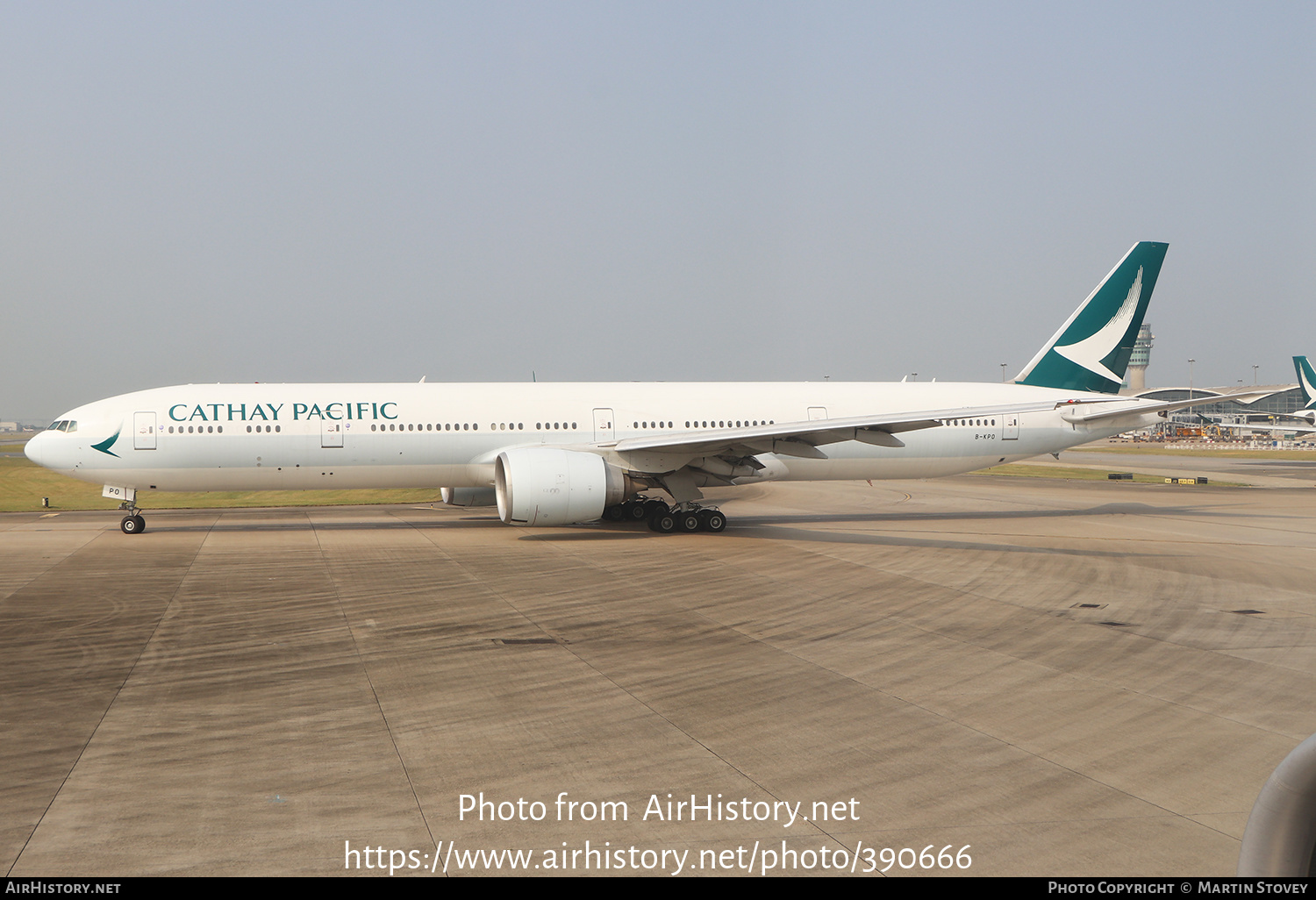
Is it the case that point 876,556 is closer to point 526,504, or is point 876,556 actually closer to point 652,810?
point 526,504

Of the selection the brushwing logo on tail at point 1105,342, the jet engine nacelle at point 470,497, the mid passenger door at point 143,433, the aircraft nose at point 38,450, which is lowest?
the jet engine nacelle at point 470,497

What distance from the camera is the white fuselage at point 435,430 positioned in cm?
2142

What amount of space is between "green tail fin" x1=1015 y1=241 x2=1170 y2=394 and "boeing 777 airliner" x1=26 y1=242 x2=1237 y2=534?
1.57 meters

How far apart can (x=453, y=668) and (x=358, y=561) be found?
28.1 feet

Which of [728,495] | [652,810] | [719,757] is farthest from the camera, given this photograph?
[728,495]

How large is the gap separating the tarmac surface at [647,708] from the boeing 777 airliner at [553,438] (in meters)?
3.31

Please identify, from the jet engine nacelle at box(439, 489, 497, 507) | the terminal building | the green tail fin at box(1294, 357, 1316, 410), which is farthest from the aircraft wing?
the terminal building

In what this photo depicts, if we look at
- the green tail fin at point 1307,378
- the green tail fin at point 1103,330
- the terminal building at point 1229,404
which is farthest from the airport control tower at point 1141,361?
the green tail fin at point 1103,330

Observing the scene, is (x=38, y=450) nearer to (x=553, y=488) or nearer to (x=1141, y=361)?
(x=553, y=488)

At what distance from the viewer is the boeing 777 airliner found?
2061 centimetres

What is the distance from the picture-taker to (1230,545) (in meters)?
20.0

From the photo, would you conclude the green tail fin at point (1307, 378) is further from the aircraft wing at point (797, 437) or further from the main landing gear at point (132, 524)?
the main landing gear at point (132, 524)
